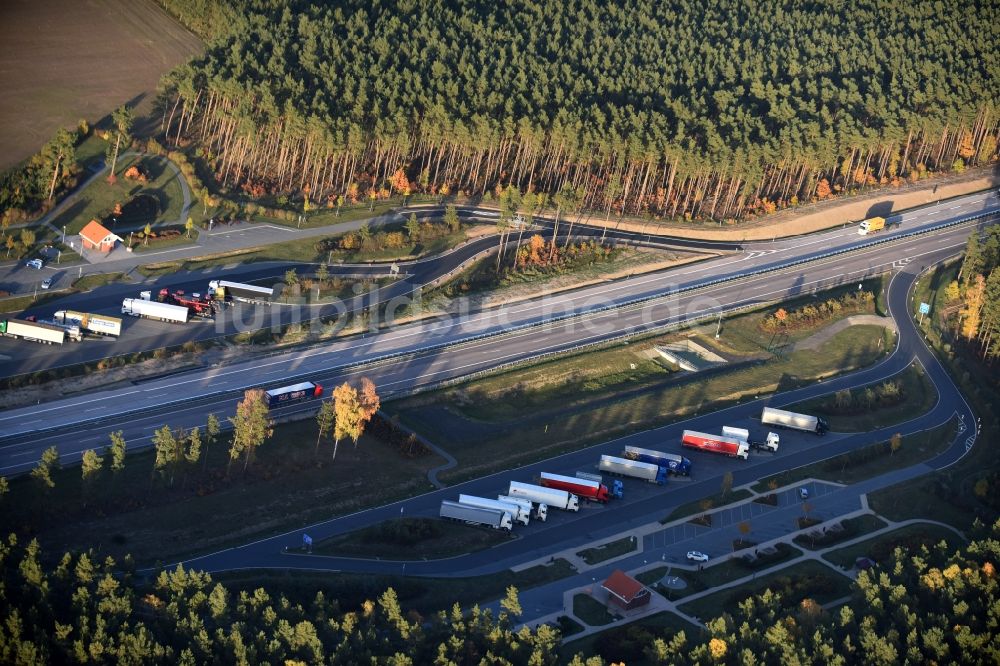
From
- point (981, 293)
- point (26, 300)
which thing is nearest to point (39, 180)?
point (26, 300)

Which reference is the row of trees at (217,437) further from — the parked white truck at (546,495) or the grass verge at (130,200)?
the grass verge at (130,200)

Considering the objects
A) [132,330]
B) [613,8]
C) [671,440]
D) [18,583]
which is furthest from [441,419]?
[613,8]

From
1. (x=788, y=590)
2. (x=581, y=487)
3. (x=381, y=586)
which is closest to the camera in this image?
(x=381, y=586)

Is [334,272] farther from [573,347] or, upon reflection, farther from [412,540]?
[412,540]

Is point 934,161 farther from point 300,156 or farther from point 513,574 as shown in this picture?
point 513,574

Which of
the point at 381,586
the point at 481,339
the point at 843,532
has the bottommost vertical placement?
the point at 381,586

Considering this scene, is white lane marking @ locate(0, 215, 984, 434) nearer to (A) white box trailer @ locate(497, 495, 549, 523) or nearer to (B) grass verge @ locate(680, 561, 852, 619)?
(A) white box trailer @ locate(497, 495, 549, 523)
